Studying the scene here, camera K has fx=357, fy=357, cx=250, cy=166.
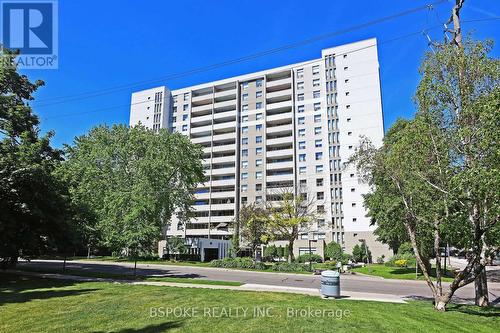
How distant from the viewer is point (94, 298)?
44.3 ft

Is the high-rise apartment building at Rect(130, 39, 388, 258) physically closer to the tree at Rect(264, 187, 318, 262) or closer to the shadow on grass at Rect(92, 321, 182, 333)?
the tree at Rect(264, 187, 318, 262)

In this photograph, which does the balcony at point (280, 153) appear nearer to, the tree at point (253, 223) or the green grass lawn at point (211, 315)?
the tree at point (253, 223)

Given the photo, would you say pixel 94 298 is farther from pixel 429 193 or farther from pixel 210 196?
pixel 210 196

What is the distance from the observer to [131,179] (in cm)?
3084

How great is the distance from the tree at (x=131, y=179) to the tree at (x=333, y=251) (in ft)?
93.0

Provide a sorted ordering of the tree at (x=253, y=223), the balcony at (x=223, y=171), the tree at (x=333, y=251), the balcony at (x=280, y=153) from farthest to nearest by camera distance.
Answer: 1. the balcony at (x=223, y=171)
2. the balcony at (x=280, y=153)
3. the tree at (x=333, y=251)
4. the tree at (x=253, y=223)

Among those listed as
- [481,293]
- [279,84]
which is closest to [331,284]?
[481,293]

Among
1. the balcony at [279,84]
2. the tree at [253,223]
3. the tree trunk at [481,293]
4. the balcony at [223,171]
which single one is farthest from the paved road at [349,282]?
the balcony at [279,84]

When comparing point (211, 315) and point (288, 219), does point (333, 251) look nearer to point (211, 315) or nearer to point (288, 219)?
point (288, 219)

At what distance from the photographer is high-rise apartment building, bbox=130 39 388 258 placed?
6844 centimetres

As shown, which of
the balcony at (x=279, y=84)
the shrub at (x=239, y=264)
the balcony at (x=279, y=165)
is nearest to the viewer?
the shrub at (x=239, y=264)

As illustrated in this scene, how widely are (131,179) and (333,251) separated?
3938 centimetres

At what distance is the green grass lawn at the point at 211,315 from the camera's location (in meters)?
9.11

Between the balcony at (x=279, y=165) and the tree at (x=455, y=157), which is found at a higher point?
the balcony at (x=279, y=165)
